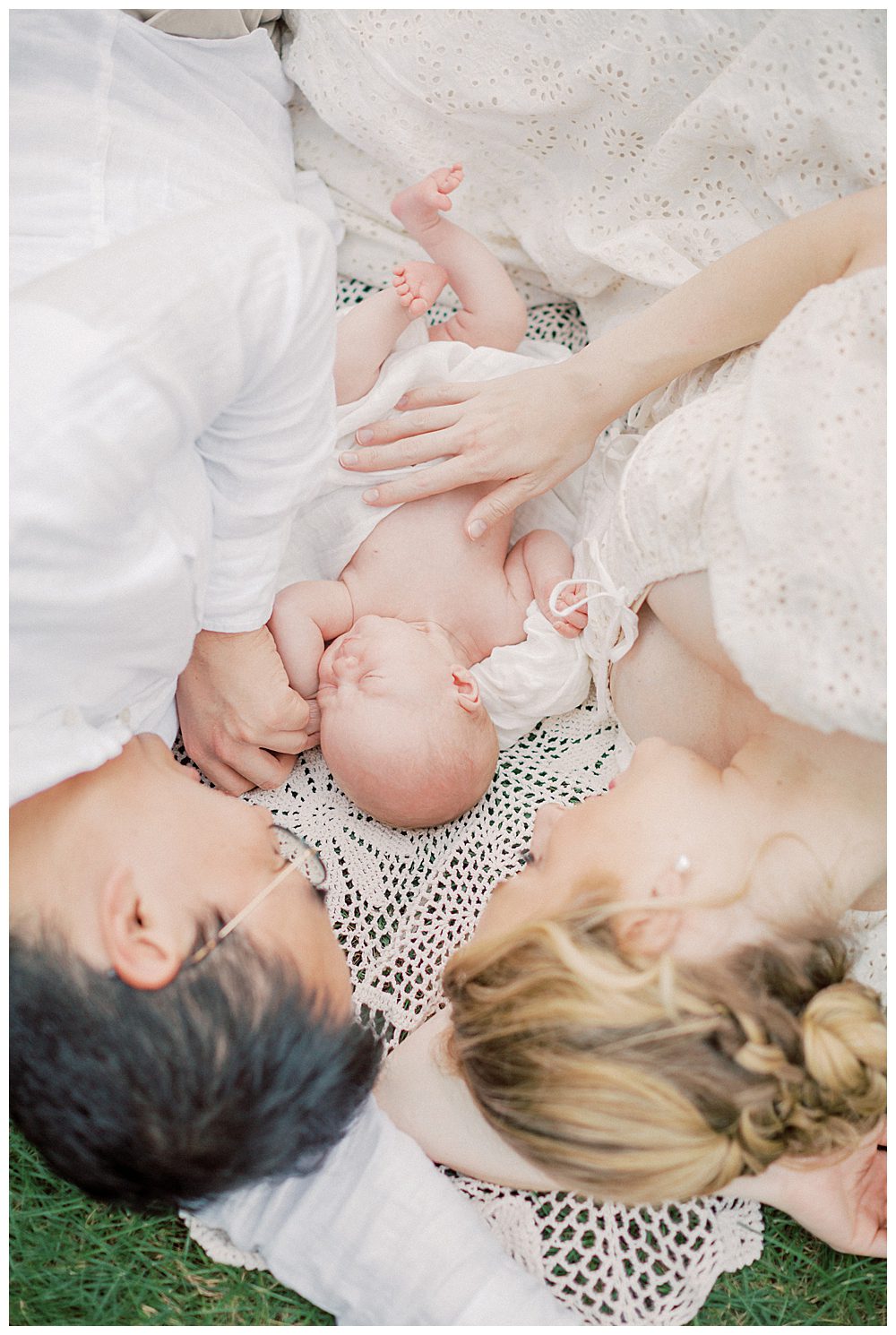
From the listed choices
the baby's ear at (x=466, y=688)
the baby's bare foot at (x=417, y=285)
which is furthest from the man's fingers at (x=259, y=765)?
the baby's bare foot at (x=417, y=285)

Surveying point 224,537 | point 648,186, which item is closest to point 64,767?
point 224,537

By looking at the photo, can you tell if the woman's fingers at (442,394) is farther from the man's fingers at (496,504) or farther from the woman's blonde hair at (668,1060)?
the woman's blonde hair at (668,1060)

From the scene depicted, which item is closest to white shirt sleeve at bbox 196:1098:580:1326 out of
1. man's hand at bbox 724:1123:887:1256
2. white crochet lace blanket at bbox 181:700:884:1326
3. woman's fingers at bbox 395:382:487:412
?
white crochet lace blanket at bbox 181:700:884:1326

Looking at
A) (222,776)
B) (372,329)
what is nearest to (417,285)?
(372,329)

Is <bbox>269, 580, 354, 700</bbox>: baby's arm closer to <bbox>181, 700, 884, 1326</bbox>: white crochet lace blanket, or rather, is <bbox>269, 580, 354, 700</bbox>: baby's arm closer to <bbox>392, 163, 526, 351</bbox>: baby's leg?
<bbox>181, 700, 884, 1326</bbox>: white crochet lace blanket

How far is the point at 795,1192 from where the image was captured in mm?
1210

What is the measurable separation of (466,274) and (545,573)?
51 cm

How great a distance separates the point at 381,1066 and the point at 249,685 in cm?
55

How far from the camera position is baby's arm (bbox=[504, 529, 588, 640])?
1498 mm

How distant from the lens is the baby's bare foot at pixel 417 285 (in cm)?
150

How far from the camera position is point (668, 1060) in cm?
98

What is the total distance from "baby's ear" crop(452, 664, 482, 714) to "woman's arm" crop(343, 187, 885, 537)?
0.22m

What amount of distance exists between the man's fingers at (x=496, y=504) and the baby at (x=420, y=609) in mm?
71

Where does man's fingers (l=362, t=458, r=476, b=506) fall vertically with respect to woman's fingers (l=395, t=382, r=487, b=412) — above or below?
below
